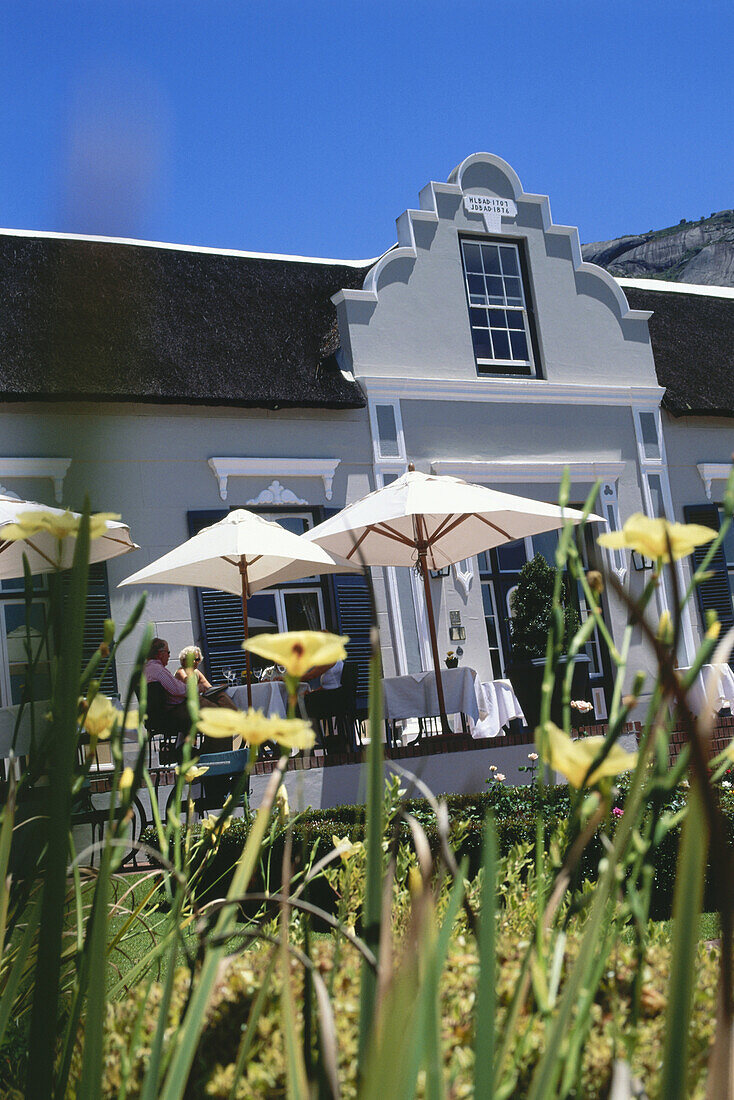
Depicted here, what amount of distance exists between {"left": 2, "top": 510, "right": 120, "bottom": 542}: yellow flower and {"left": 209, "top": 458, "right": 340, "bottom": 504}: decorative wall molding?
408 inches

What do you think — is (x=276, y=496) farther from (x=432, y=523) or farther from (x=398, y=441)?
(x=432, y=523)

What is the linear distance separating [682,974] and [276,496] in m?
10.9

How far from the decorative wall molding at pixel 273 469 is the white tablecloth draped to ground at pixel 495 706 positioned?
297cm

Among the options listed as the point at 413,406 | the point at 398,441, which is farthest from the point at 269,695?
the point at 413,406

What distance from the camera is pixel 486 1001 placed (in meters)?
0.51

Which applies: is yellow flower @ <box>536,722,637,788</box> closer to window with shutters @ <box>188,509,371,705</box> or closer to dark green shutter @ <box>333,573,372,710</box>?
window with shutters @ <box>188,509,371,705</box>

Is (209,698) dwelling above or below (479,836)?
above

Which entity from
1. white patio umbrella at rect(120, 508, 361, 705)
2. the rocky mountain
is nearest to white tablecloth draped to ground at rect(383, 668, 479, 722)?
white patio umbrella at rect(120, 508, 361, 705)

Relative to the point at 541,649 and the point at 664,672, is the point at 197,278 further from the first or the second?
the point at 664,672

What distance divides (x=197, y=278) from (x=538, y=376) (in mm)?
4482

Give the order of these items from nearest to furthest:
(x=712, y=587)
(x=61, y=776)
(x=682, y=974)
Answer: (x=682, y=974)
(x=61, y=776)
(x=712, y=587)

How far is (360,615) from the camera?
450 inches

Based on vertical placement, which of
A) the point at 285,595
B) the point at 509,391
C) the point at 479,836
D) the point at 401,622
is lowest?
the point at 479,836

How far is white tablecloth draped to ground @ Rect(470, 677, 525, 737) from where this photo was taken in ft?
32.0
